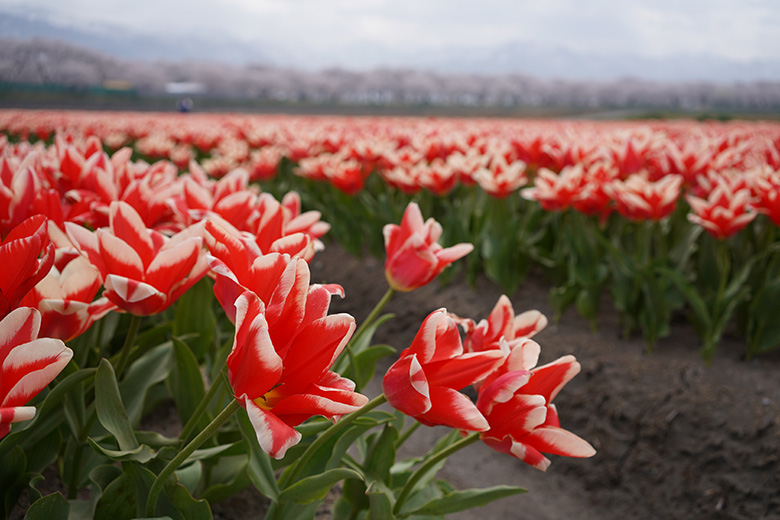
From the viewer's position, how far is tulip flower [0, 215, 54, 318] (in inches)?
29.6

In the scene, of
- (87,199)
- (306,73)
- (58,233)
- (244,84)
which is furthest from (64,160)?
(306,73)

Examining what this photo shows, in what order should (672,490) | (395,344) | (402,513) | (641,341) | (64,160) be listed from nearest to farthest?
(402,513) < (64,160) < (672,490) < (641,341) < (395,344)

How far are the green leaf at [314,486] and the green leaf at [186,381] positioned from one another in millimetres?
444

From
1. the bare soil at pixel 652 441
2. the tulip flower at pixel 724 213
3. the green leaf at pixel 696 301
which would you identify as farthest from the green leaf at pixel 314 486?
the green leaf at pixel 696 301

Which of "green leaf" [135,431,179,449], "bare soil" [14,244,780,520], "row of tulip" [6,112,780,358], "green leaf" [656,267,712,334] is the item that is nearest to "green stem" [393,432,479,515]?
"green leaf" [135,431,179,449]

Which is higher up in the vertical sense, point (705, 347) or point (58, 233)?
point (58, 233)

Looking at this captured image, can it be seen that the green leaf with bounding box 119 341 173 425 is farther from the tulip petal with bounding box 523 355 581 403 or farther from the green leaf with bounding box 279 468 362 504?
the tulip petal with bounding box 523 355 581 403

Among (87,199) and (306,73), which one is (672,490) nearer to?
(87,199)

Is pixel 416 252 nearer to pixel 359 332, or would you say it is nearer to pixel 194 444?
pixel 359 332

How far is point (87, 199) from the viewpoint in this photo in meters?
1.47

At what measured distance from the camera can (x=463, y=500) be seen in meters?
1.27

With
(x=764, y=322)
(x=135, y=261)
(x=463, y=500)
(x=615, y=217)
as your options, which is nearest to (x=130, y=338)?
(x=135, y=261)

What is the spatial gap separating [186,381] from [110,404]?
417 mm

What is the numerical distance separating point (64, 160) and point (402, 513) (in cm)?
135
